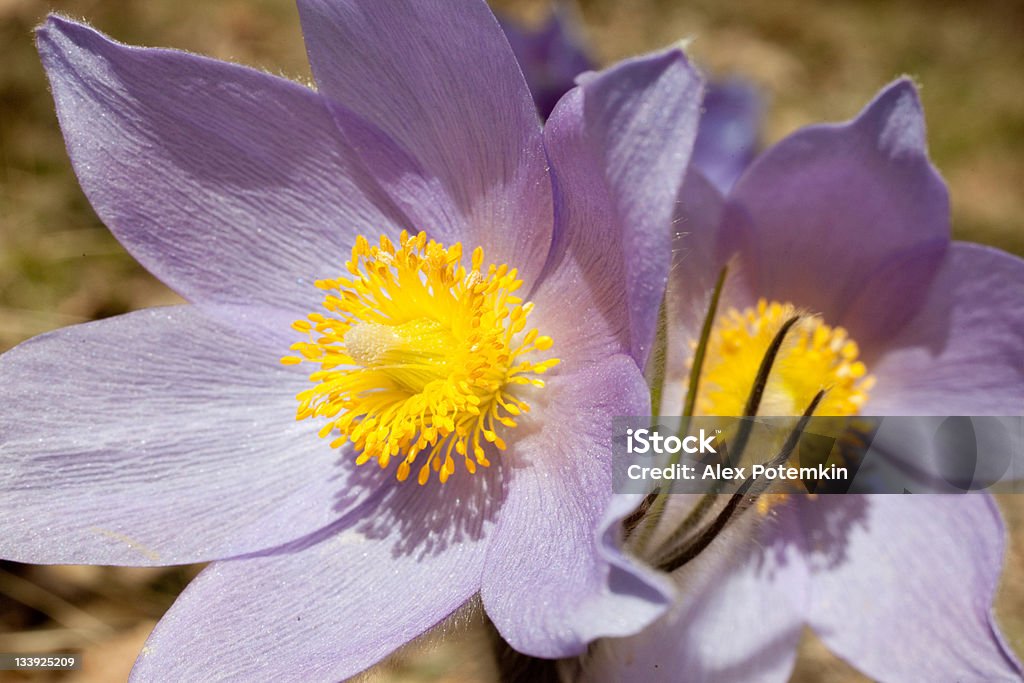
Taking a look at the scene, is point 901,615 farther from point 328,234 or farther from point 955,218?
point 955,218

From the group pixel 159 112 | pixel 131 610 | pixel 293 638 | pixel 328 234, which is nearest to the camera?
pixel 293 638

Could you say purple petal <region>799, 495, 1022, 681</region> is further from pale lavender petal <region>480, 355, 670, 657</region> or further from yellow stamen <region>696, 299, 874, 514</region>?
pale lavender petal <region>480, 355, 670, 657</region>

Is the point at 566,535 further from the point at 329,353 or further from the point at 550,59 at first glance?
the point at 550,59

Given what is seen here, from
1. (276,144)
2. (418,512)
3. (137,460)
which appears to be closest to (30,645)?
(137,460)

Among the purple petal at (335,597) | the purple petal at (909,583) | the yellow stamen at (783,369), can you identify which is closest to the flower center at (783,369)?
the yellow stamen at (783,369)

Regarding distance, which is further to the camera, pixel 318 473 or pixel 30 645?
pixel 30 645
